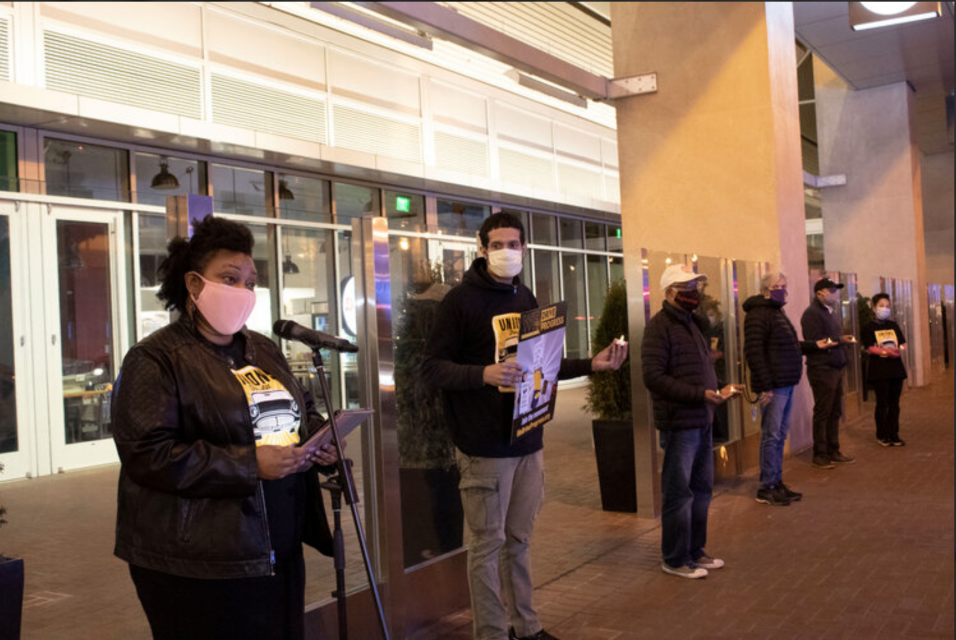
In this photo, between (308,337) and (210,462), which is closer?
(210,462)

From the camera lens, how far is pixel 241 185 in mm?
12688

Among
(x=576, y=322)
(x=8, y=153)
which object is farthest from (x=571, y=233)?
(x=576, y=322)

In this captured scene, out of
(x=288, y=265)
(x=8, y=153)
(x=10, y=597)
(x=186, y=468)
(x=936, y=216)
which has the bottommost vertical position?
(x=10, y=597)

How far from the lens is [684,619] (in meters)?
4.55

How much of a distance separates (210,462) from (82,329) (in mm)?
4815

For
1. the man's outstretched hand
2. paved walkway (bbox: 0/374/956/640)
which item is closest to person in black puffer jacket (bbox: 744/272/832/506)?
paved walkway (bbox: 0/374/956/640)

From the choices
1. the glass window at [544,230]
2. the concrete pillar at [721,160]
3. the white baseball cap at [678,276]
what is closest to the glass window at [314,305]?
the white baseball cap at [678,276]

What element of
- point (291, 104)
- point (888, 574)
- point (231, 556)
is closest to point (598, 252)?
point (291, 104)

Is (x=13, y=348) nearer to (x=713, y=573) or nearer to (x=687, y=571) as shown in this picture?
(x=687, y=571)

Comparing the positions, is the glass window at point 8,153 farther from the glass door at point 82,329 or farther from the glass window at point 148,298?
the glass window at point 148,298

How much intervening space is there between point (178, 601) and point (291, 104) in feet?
36.8

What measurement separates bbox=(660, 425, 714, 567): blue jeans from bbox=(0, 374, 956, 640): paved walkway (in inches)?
7.7

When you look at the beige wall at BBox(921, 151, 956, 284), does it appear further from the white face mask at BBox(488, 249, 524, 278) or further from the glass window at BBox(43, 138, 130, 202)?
the white face mask at BBox(488, 249, 524, 278)

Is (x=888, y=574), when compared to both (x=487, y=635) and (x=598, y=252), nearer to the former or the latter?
(x=487, y=635)
